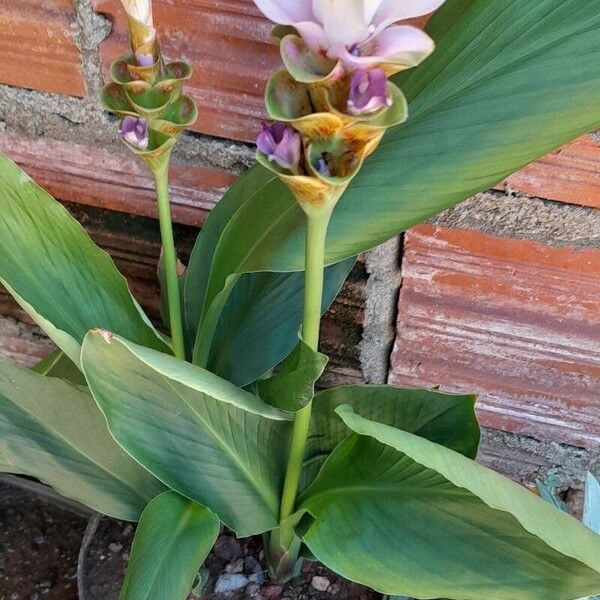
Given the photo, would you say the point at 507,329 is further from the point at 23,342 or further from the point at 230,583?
the point at 23,342

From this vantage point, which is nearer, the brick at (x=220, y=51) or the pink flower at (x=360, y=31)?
the pink flower at (x=360, y=31)

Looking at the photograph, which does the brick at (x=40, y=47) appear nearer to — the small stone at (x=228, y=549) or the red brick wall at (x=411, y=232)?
the red brick wall at (x=411, y=232)

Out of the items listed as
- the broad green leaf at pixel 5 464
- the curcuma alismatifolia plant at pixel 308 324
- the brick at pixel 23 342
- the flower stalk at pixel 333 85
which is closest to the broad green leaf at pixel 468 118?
the curcuma alismatifolia plant at pixel 308 324

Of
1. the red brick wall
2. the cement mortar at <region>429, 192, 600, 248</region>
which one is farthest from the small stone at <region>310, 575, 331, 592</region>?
the cement mortar at <region>429, 192, 600, 248</region>

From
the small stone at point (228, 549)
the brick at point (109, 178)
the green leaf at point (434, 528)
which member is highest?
the brick at point (109, 178)

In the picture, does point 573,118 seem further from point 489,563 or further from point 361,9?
point 489,563

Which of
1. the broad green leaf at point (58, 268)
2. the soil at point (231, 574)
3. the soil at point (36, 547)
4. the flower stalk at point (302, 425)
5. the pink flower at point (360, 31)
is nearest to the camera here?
the pink flower at point (360, 31)

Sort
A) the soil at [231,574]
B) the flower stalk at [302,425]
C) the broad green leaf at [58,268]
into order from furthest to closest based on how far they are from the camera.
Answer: the soil at [231,574] < the broad green leaf at [58,268] < the flower stalk at [302,425]

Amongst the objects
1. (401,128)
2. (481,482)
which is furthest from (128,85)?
(481,482)
